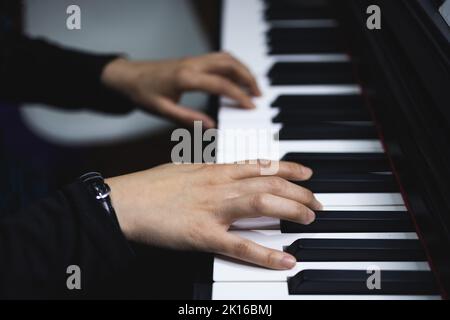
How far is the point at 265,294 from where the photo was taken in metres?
0.91

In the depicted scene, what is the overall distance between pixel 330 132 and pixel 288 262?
0.42m

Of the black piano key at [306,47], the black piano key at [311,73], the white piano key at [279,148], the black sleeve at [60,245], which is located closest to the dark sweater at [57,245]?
the black sleeve at [60,245]

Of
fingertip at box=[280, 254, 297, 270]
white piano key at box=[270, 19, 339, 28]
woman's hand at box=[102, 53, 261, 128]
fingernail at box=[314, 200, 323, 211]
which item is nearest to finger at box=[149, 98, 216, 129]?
woman's hand at box=[102, 53, 261, 128]

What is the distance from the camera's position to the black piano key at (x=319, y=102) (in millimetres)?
1360

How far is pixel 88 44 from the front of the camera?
2242mm

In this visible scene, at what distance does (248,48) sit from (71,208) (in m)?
0.75

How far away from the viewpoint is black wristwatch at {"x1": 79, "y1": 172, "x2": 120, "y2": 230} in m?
1.02

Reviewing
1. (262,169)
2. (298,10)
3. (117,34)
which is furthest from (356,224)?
(117,34)

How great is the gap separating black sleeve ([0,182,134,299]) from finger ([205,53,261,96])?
21.6 inches

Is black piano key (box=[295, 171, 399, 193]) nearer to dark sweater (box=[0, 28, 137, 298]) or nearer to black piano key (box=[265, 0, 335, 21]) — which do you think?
dark sweater (box=[0, 28, 137, 298])

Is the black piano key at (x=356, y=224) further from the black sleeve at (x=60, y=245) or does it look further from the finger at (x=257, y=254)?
the black sleeve at (x=60, y=245)

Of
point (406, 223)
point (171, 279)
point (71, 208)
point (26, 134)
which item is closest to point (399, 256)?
point (406, 223)
